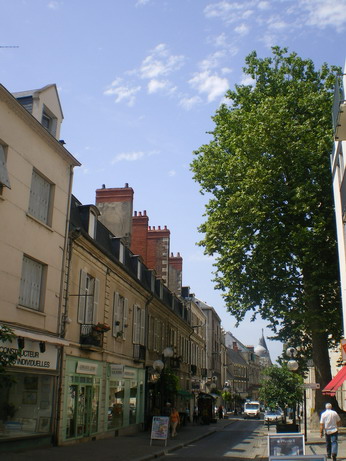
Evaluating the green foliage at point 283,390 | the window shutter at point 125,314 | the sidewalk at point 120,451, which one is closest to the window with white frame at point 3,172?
the sidewalk at point 120,451

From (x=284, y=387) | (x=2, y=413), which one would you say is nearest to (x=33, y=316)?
(x=2, y=413)

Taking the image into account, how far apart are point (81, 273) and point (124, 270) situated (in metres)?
4.90

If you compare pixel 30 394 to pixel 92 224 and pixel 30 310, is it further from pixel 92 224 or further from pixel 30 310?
pixel 92 224

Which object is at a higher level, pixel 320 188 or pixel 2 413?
pixel 320 188

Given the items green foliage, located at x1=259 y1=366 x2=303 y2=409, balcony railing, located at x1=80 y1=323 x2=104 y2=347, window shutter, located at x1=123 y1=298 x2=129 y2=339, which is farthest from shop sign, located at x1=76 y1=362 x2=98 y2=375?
green foliage, located at x1=259 y1=366 x2=303 y2=409

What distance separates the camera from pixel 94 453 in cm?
1501

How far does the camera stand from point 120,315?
76.9 feet

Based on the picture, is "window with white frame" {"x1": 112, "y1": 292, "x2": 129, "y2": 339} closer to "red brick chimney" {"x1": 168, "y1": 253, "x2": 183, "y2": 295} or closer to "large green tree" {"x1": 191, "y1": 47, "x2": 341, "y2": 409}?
"large green tree" {"x1": 191, "y1": 47, "x2": 341, "y2": 409}

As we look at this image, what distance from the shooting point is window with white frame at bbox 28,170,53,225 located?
15.8 meters

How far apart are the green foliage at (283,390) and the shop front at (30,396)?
760 inches

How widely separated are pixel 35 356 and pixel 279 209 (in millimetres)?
12918

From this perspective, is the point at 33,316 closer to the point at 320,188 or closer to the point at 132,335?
the point at 132,335

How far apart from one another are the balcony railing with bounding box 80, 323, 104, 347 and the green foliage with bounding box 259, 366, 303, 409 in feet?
54.4

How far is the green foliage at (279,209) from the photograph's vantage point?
22203mm
